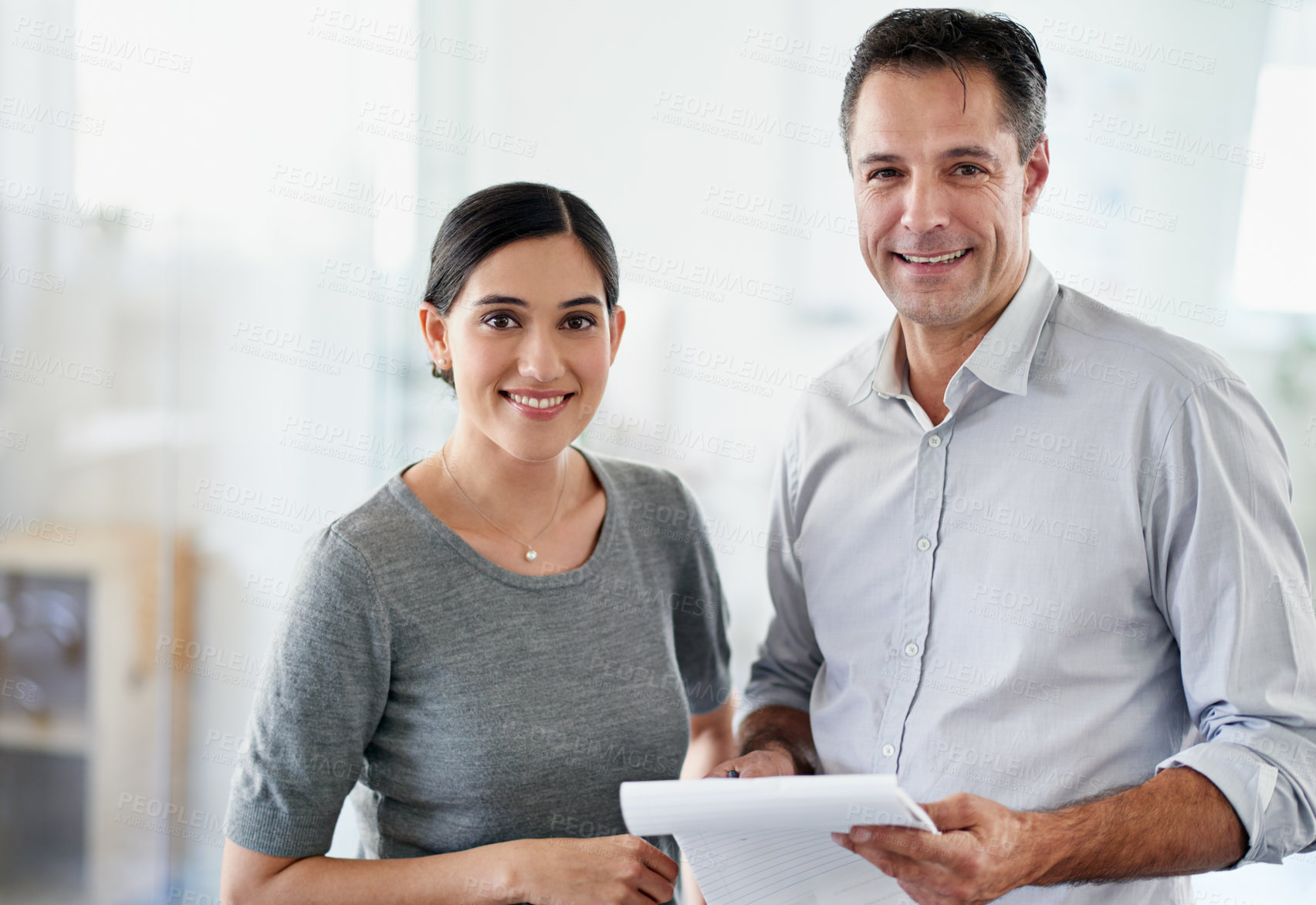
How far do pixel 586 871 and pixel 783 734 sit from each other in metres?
0.43

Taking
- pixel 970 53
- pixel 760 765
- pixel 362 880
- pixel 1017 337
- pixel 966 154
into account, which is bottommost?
pixel 362 880

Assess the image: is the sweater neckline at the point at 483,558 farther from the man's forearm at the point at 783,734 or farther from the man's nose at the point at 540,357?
the man's forearm at the point at 783,734

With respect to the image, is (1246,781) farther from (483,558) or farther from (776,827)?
(483,558)

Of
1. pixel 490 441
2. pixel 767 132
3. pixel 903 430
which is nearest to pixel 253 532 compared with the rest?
pixel 490 441

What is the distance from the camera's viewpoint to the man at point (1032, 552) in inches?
45.9

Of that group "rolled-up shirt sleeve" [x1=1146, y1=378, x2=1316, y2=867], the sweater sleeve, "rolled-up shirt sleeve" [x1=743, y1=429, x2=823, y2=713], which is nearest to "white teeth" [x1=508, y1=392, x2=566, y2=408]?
the sweater sleeve

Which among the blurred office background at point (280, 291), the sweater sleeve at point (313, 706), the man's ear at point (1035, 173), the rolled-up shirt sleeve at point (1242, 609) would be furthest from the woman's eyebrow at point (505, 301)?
the blurred office background at point (280, 291)

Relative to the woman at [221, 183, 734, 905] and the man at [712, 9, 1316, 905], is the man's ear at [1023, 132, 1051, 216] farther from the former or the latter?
the woman at [221, 183, 734, 905]

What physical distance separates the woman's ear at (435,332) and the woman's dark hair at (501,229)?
1 centimetres

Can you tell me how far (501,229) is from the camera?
4.41 feet

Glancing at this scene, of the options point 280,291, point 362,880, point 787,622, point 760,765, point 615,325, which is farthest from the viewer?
point 280,291

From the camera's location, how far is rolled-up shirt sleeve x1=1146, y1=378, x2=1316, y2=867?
1153 mm

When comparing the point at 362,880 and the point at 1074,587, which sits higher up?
the point at 1074,587

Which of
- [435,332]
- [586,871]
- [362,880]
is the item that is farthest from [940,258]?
[362,880]
